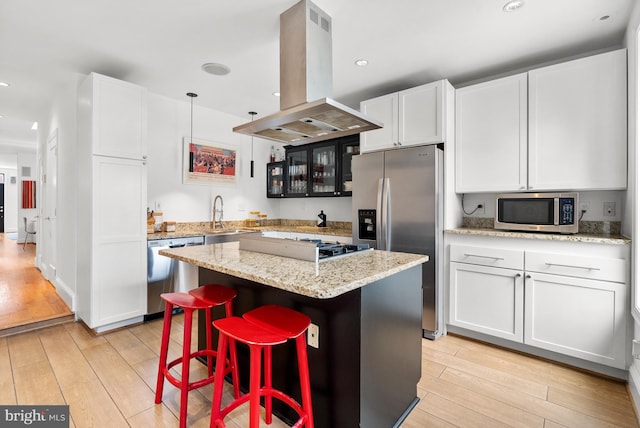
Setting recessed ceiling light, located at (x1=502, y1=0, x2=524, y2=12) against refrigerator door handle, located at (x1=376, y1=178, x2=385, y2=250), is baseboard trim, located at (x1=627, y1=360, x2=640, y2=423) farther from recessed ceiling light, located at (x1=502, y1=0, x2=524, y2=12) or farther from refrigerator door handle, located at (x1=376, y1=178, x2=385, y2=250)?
recessed ceiling light, located at (x1=502, y1=0, x2=524, y2=12)

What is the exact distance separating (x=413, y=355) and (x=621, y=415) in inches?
48.5

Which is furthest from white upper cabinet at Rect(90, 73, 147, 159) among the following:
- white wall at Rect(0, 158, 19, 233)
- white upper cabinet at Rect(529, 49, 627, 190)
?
white wall at Rect(0, 158, 19, 233)

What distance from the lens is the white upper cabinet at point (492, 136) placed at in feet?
8.95

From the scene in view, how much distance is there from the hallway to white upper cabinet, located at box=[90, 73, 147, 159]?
175 cm

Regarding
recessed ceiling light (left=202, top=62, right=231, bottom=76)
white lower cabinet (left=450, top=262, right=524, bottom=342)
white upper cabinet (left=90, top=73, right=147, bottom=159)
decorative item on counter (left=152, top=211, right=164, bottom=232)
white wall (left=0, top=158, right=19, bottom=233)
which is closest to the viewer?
white lower cabinet (left=450, top=262, right=524, bottom=342)

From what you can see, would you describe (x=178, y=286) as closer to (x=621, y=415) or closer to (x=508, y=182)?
(x=508, y=182)

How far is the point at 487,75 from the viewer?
10.2ft

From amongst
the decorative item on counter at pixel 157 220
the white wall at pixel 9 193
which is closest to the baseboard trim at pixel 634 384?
the decorative item on counter at pixel 157 220

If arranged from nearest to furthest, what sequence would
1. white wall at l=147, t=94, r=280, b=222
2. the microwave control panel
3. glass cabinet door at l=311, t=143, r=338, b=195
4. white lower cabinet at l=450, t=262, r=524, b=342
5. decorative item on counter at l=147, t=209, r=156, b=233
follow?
the microwave control panel → white lower cabinet at l=450, t=262, r=524, b=342 → decorative item on counter at l=147, t=209, r=156, b=233 → white wall at l=147, t=94, r=280, b=222 → glass cabinet door at l=311, t=143, r=338, b=195

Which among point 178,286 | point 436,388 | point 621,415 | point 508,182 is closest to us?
point 621,415

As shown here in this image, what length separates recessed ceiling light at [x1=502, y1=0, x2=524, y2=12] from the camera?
6.61 ft

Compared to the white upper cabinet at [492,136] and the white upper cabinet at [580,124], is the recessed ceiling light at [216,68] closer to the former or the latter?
the white upper cabinet at [492,136]

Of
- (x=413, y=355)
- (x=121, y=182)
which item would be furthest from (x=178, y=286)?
(x=413, y=355)

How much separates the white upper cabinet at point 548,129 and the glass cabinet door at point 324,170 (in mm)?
1666
